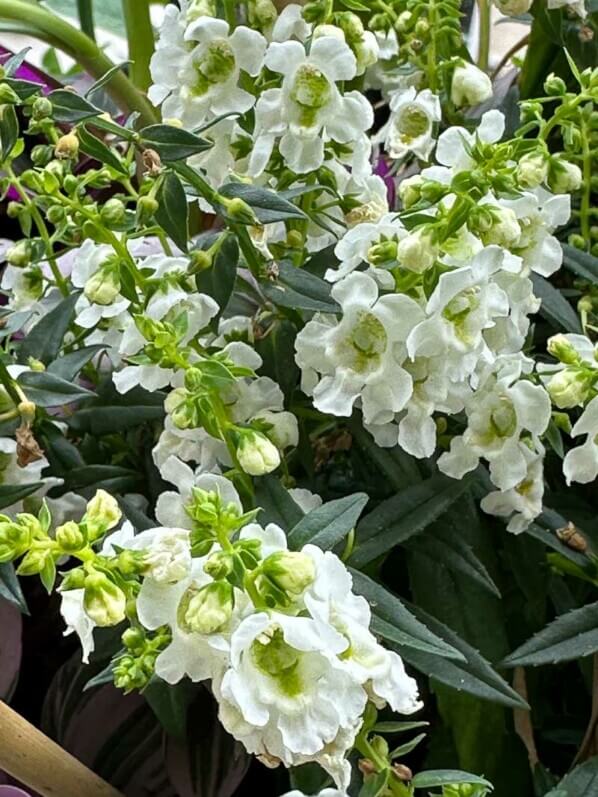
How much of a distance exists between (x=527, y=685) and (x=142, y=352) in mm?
304

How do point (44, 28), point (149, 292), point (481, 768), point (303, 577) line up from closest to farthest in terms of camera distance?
1. point (303, 577)
2. point (149, 292)
3. point (481, 768)
4. point (44, 28)

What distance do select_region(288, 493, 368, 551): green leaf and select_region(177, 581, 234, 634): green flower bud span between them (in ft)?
0.27

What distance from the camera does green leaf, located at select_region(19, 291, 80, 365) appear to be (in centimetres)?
56

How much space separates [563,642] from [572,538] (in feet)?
0.19

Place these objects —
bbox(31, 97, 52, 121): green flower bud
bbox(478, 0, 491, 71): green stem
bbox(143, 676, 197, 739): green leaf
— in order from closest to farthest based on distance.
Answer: bbox(31, 97, 52, 121): green flower bud < bbox(143, 676, 197, 739): green leaf < bbox(478, 0, 491, 71): green stem

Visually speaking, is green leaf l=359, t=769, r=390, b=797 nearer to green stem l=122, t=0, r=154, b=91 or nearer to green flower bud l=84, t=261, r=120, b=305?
green flower bud l=84, t=261, r=120, b=305

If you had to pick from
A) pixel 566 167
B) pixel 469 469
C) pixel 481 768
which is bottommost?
pixel 481 768

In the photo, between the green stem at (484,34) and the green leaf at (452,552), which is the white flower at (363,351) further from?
the green stem at (484,34)

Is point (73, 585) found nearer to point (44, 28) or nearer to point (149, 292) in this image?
point (149, 292)

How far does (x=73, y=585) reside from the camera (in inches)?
13.8

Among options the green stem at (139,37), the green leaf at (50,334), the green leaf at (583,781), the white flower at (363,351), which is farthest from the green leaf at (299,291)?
the green stem at (139,37)

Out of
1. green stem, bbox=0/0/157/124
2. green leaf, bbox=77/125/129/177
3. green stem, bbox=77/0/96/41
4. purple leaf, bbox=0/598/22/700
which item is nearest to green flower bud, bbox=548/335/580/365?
green leaf, bbox=77/125/129/177

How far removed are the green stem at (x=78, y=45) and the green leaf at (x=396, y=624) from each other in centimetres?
47

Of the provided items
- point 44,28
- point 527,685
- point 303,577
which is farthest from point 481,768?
point 44,28
